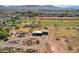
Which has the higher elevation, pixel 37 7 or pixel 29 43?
pixel 37 7

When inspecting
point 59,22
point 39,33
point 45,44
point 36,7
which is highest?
point 36,7

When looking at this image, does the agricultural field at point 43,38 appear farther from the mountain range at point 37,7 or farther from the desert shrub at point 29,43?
the mountain range at point 37,7

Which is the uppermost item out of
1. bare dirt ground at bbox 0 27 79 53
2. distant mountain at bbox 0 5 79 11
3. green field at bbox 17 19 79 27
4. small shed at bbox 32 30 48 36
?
distant mountain at bbox 0 5 79 11

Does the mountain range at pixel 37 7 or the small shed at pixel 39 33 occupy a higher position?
the mountain range at pixel 37 7

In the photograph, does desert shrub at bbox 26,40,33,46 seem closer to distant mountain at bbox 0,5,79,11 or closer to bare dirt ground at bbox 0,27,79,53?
bare dirt ground at bbox 0,27,79,53

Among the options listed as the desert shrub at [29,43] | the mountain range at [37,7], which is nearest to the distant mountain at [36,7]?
the mountain range at [37,7]

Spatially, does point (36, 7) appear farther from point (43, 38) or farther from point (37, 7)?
point (43, 38)

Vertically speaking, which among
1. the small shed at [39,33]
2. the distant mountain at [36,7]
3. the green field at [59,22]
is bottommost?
the small shed at [39,33]

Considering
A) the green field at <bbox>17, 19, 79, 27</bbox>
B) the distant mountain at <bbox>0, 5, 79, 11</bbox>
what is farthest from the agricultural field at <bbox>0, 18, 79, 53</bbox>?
the distant mountain at <bbox>0, 5, 79, 11</bbox>

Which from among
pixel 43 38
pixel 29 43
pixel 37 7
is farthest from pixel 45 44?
pixel 37 7
